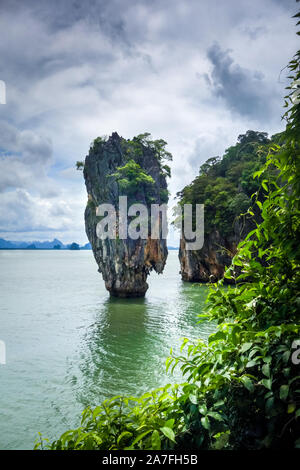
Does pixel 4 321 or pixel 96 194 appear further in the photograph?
pixel 96 194

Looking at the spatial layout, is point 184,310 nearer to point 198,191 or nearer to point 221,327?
point 198,191

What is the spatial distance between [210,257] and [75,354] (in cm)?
2004

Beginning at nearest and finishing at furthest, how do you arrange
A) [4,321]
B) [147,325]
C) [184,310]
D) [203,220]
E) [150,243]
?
[147,325] < [4,321] < [184,310] < [150,243] < [203,220]

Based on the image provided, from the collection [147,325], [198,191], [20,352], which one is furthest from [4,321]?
[198,191]

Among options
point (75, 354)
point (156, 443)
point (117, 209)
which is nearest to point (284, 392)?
point (156, 443)

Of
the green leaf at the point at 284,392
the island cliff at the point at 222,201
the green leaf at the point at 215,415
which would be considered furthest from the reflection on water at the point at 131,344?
the island cliff at the point at 222,201

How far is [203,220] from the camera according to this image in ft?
94.6

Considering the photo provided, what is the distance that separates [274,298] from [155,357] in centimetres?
1017

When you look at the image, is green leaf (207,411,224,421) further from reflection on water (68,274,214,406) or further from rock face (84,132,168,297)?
rock face (84,132,168,297)

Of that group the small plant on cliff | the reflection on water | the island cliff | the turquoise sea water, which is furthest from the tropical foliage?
the island cliff

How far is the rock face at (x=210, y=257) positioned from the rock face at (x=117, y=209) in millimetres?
5702

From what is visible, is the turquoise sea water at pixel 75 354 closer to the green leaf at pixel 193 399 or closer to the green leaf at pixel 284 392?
the green leaf at pixel 193 399

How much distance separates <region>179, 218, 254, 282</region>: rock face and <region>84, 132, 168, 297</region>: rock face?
570 cm

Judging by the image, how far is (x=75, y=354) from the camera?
1138 cm
